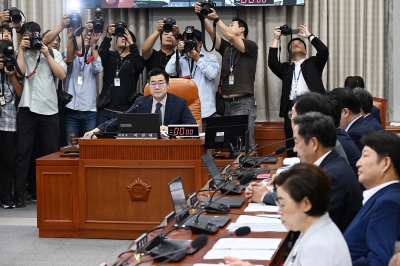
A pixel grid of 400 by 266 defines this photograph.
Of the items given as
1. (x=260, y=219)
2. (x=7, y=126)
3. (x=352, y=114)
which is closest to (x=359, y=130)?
(x=352, y=114)

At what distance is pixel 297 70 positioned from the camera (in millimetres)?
7090

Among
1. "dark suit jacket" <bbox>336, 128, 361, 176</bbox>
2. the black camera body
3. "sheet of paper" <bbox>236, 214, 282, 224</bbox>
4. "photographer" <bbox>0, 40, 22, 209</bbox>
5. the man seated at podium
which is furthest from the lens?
"photographer" <bbox>0, 40, 22, 209</bbox>

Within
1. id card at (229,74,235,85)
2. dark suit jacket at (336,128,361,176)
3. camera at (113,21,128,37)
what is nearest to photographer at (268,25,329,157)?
id card at (229,74,235,85)

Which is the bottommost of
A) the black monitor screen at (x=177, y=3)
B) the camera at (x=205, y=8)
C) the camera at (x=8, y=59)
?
the camera at (x=8, y=59)

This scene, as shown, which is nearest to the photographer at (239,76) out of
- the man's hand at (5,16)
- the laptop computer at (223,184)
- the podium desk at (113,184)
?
the podium desk at (113,184)

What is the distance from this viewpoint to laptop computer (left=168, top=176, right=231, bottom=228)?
3262mm

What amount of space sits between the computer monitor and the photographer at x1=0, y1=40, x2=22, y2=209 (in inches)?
94.6

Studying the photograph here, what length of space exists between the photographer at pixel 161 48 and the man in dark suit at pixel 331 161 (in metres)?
3.90

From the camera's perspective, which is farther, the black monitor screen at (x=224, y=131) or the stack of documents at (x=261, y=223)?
the black monitor screen at (x=224, y=131)

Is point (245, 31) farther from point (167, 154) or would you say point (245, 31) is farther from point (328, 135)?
point (328, 135)

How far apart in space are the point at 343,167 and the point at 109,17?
519 centimetres

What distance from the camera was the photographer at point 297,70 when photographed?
6945 millimetres

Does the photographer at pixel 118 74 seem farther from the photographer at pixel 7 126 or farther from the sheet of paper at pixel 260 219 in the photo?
the sheet of paper at pixel 260 219

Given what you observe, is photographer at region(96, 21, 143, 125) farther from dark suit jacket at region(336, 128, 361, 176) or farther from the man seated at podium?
dark suit jacket at region(336, 128, 361, 176)
